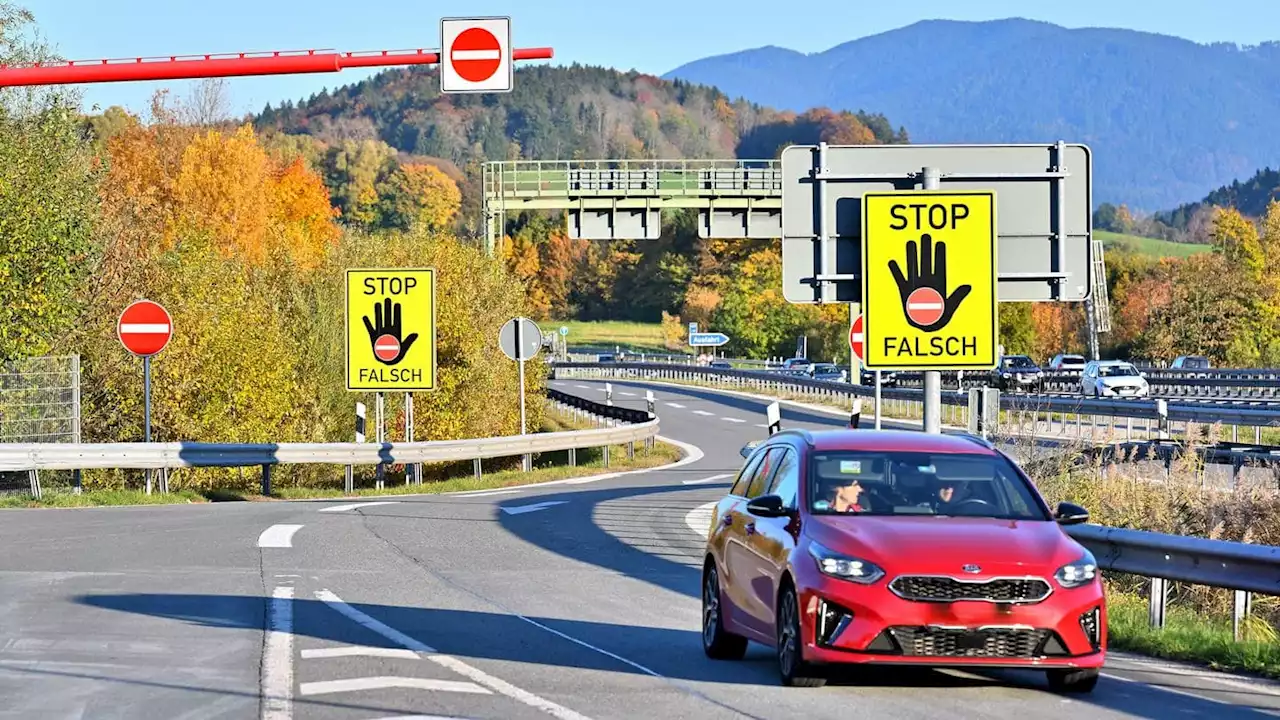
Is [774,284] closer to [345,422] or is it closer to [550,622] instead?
[345,422]

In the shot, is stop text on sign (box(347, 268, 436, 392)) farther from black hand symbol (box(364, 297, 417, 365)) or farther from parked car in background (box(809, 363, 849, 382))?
parked car in background (box(809, 363, 849, 382))

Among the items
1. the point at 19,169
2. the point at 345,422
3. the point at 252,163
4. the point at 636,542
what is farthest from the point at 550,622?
the point at 252,163

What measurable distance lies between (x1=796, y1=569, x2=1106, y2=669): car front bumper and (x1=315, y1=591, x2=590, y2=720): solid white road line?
1460mm

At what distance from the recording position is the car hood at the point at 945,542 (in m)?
9.48

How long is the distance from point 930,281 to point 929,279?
0.08 ft

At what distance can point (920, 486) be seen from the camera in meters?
10.7

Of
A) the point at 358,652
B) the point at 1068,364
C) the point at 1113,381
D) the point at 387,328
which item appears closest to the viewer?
the point at 358,652

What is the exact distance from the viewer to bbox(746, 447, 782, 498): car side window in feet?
38.2

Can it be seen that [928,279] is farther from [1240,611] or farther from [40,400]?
[40,400]

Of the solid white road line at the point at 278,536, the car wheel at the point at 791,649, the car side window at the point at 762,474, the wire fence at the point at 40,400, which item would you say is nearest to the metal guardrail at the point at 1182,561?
the car side window at the point at 762,474

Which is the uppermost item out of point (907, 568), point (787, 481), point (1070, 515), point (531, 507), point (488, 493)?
point (787, 481)

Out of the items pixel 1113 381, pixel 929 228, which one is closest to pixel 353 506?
pixel 929 228

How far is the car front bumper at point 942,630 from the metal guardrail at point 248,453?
19865 millimetres

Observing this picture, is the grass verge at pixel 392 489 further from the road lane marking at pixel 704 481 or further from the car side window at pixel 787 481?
the car side window at pixel 787 481
